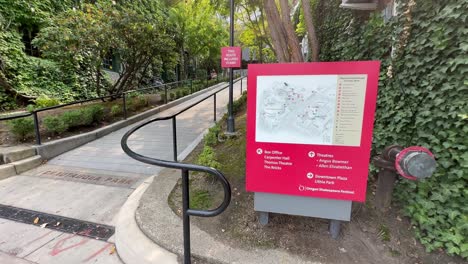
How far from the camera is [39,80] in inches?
346

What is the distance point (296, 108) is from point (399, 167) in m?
0.88

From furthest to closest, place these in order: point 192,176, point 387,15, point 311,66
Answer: point 192,176 < point 387,15 < point 311,66

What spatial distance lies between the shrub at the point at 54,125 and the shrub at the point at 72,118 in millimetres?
94

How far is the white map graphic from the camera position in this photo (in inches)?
75.9

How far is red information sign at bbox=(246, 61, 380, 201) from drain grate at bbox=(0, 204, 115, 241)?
1.78 metres

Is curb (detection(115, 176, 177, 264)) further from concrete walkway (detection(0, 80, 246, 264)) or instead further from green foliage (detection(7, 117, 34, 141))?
green foliage (detection(7, 117, 34, 141))

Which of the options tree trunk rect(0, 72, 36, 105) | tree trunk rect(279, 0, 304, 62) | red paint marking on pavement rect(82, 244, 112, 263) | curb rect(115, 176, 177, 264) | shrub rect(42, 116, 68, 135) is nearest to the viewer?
curb rect(115, 176, 177, 264)

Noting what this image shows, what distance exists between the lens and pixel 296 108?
6.57ft

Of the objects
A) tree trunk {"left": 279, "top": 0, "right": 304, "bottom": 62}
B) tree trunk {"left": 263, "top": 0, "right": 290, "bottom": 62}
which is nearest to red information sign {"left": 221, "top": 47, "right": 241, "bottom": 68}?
tree trunk {"left": 263, "top": 0, "right": 290, "bottom": 62}

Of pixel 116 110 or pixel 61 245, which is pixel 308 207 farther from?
pixel 116 110

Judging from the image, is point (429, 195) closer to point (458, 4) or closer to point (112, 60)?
point (458, 4)

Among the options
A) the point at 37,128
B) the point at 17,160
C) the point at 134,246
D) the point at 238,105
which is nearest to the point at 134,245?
the point at 134,246

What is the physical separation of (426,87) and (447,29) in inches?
17.4

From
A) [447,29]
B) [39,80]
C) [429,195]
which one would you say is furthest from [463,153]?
[39,80]
